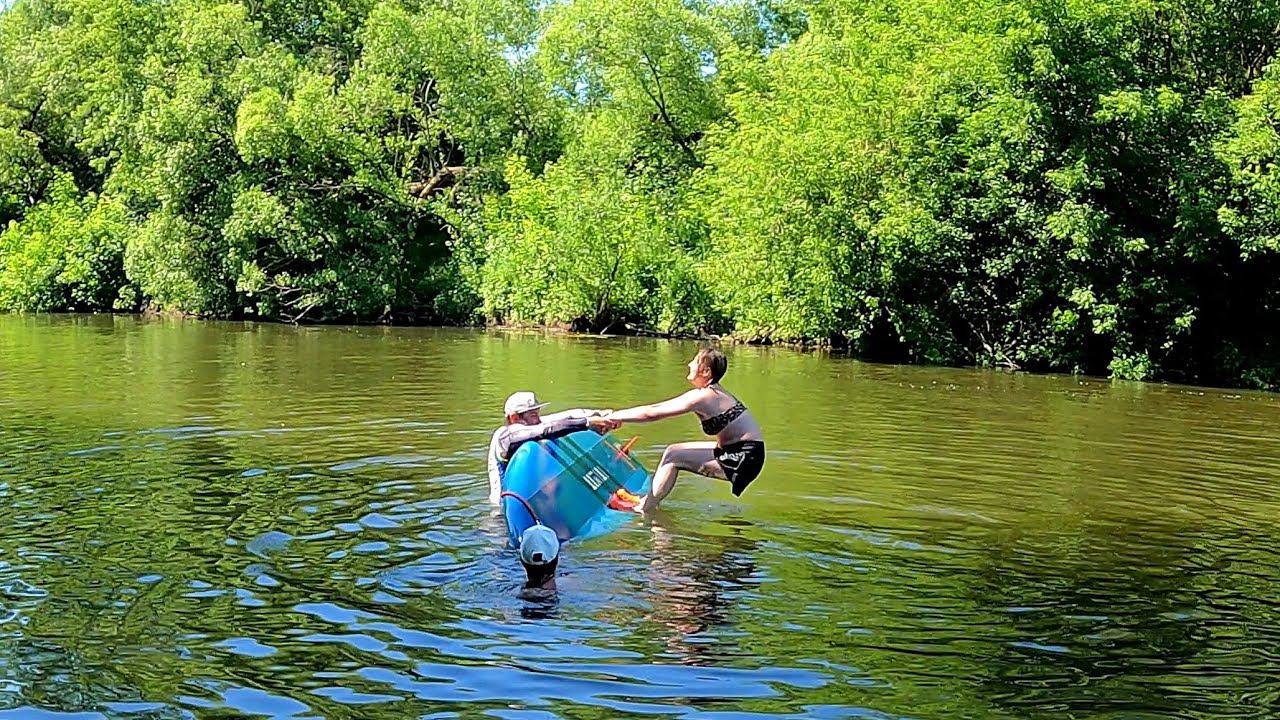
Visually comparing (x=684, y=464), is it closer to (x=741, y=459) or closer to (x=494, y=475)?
(x=741, y=459)

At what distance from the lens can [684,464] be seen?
11062mm

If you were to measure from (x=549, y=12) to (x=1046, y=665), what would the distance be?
4507 cm

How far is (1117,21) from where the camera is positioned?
26641 millimetres

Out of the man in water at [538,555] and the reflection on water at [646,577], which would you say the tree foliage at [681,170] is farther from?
the man in water at [538,555]

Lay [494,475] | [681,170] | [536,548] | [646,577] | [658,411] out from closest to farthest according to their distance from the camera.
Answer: [536,548], [646,577], [658,411], [494,475], [681,170]

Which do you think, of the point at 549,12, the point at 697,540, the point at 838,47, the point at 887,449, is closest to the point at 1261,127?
the point at 838,47

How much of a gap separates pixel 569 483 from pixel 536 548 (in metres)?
1.75

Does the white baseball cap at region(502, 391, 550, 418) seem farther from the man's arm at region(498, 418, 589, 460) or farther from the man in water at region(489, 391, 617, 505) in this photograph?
the man's arm at region(498, 418, 589, 460)

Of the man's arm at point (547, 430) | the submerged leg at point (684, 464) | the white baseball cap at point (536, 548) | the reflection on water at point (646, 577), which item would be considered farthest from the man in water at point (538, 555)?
the submerged leg at point (684, 464)

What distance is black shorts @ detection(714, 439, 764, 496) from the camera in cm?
1090

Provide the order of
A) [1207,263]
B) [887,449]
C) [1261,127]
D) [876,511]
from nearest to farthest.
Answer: [876,511] < [887,449] < [1261,127] < [1207,263]

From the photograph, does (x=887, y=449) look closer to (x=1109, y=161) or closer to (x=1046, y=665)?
(x=1046, y=665)

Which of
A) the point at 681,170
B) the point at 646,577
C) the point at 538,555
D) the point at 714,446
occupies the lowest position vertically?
the point at 646,577

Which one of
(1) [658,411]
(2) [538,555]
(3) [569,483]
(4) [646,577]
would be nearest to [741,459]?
(1) [658,411]
